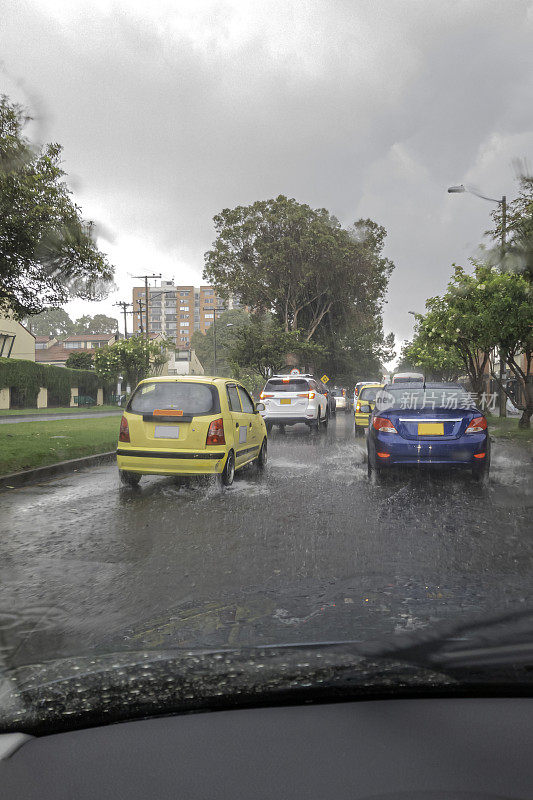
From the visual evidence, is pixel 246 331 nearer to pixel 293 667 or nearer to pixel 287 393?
pixel 287 393

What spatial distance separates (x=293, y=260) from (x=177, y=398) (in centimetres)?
3066

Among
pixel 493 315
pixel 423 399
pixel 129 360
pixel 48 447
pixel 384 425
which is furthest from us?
pixel 129 360

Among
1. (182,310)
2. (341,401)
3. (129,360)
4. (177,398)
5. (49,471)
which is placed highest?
(182,310)

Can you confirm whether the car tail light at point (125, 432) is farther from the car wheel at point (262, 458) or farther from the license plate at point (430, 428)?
the license plate at point (430, 428)

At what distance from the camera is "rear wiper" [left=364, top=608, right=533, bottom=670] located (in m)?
1.70

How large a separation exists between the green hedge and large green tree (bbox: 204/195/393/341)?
14.1m

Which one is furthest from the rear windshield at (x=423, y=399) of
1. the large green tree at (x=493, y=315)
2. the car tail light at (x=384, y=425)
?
the large green tree at (x=493, y=315)

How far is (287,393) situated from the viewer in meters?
20.0

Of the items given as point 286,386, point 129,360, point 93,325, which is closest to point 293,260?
point 129,360

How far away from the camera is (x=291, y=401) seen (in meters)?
19.9

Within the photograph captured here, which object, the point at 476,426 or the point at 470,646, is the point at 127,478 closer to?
the point at 476,426

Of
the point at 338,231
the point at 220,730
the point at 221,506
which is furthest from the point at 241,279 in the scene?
the point at 220,730

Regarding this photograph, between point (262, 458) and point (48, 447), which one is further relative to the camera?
point (48, 447)

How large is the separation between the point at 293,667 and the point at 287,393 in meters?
18.3
